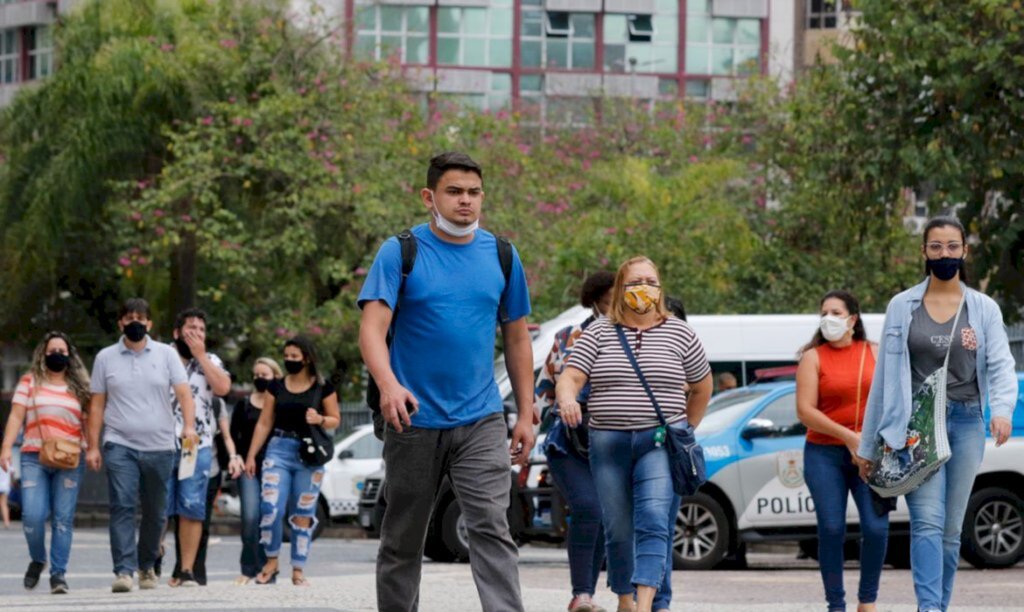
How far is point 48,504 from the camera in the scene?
1501 cm

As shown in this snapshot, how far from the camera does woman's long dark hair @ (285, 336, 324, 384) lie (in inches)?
598

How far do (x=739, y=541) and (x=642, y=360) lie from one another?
27.0 ft

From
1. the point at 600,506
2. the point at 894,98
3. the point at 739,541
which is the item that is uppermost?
the point at 894,98

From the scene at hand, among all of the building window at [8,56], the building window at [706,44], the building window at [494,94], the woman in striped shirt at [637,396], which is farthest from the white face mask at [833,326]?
the building window at [8,56]

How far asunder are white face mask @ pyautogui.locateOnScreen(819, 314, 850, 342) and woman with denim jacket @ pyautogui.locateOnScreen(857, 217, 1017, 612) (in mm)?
1015

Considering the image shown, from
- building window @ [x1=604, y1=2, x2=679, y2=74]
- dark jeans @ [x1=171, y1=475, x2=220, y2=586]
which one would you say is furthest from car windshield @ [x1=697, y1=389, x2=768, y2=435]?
building window @ [x1=604, y1=2, x2=679, y2=74]

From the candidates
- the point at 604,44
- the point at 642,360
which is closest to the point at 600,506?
the point at 642,360

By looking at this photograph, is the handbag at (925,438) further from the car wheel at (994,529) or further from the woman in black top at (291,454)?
the car wheel at (994,529)

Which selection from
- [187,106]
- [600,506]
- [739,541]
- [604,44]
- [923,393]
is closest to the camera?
[923,393]

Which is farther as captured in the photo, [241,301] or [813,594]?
[241,301]

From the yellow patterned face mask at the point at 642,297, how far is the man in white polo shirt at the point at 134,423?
15.1 ft

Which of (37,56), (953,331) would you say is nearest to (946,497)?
(953,331)

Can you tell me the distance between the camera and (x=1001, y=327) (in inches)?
405

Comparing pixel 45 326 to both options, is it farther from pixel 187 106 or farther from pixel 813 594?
pixel 813 594
